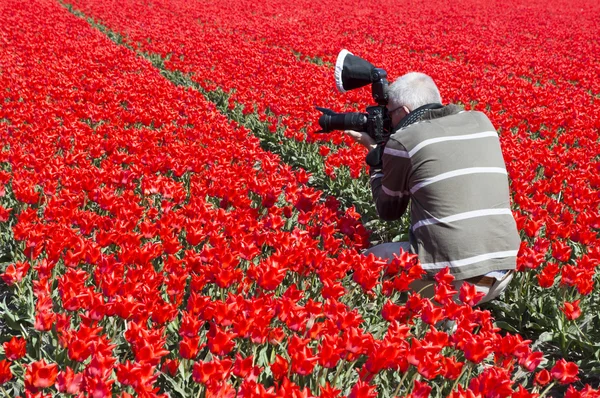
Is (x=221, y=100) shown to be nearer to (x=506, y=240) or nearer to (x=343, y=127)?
(x=343, y=127)

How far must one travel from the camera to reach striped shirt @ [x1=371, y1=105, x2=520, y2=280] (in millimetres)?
3434

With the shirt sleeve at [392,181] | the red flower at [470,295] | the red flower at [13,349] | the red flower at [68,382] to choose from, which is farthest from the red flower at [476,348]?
the red flower at [13,349]

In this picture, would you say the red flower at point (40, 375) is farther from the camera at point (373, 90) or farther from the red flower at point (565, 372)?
the camera at point (373, 90)

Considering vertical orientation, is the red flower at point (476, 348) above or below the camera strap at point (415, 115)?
below

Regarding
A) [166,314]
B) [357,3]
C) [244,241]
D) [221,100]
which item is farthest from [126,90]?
[357,3]

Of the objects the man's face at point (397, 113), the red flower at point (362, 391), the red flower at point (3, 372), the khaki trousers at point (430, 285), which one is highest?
the man's face at point (397, 113)

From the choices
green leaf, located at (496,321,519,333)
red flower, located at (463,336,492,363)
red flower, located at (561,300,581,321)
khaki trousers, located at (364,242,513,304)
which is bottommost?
green leaf, located at (496,321,519,333)

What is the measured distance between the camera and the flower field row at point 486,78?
A: 3.96 metres

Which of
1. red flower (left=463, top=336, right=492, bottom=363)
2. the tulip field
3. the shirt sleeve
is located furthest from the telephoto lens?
red flower (left=463, top=336, right=492, bottom=363)

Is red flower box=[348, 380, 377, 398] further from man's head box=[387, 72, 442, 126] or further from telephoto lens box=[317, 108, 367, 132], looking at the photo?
telephoto lens box=[317, 108, 367, 132]

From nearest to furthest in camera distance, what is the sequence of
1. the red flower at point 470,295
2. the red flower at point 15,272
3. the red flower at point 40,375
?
the red flower at point 40,375 → the red flower at point 470,295 → the red flower at point 15,272

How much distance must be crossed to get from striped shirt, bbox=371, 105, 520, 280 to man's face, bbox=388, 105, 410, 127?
22 centimetres

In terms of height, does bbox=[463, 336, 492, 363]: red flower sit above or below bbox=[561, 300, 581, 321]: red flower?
above

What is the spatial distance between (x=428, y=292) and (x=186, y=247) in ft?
5.74
